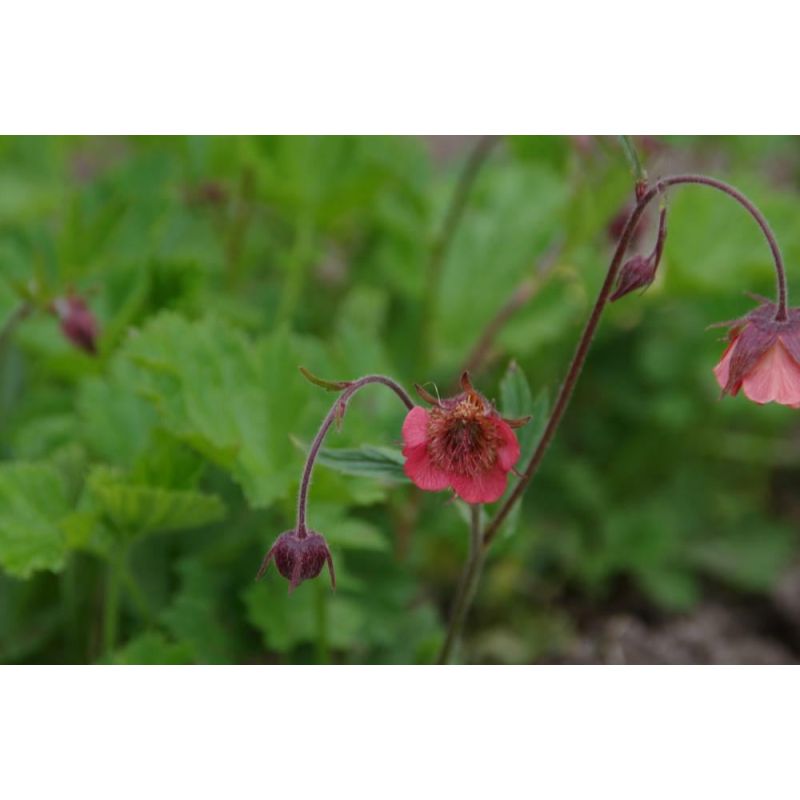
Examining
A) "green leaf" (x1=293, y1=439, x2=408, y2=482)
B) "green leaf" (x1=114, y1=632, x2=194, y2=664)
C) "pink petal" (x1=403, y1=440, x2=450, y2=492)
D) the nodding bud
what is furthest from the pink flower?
"green leaf" (x1=114, y1=632, x2=194, y2=664)

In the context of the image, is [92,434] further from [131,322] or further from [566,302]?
[566,302]

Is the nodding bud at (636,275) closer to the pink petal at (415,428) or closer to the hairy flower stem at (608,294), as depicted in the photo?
the hairy flower stem at (608,294)

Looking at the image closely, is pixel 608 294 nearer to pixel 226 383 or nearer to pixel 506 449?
pixel 506 449

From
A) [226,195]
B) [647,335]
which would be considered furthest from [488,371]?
[226,195]

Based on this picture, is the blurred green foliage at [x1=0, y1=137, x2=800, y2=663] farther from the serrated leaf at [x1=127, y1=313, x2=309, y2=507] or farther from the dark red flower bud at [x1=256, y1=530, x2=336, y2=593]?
the dark red flower bud at [x1=256, y1=530, x2=336, y2=593]

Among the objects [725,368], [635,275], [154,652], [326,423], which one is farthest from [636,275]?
[154,652]
